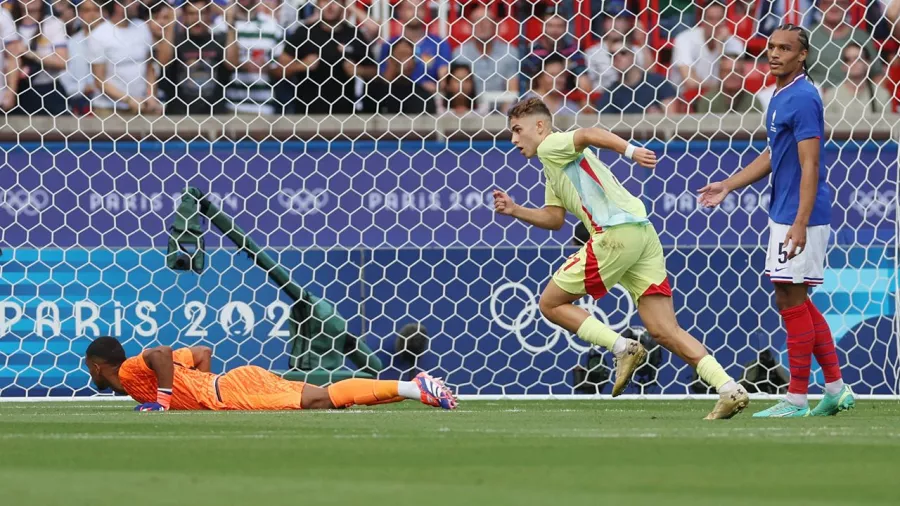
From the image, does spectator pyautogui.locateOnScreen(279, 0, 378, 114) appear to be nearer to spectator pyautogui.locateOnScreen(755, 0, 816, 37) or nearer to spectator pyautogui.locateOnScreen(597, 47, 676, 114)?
spectator pyautogui.locateOnScreen(597, 47, 676, 114)

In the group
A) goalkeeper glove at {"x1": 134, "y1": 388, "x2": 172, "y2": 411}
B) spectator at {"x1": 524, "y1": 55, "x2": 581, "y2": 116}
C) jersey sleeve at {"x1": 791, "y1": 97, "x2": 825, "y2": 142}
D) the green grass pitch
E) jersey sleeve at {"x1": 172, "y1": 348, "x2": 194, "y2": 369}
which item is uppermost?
spectator at {"x1": 524, "y1": 55, "x2": 581, "y2": 116}

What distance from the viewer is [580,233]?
31.4 ft

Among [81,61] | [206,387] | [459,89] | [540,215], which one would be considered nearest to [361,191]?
[459,89]

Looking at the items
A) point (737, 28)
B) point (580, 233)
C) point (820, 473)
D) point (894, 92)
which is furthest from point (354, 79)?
point (820, 473)

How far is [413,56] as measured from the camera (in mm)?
10734

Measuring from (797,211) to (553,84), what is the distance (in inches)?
186

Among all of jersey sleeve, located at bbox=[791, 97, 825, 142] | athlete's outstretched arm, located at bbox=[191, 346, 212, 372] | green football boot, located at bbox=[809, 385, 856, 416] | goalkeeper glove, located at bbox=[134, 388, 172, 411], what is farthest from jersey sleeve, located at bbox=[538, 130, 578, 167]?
goalkeeper glove, located at bbox=[134, 388, 172, 411]

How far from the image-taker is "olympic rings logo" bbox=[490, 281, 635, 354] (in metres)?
9.14

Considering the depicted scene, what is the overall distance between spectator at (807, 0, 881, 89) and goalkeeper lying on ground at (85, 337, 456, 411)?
4649 mm

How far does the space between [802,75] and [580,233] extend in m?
3.17

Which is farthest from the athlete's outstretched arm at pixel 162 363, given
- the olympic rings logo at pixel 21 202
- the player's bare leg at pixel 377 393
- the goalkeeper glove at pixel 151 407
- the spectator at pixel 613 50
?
the spectator at pixel 613 50

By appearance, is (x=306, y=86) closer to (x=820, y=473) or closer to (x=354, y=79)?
(x=354, y=79)

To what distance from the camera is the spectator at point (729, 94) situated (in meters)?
11.0

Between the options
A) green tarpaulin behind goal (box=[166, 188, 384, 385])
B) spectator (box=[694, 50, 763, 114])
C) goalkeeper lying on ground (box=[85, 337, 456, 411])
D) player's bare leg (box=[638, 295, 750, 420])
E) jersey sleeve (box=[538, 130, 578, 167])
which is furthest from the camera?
spectator (box=[694, 50, 763, 114])
